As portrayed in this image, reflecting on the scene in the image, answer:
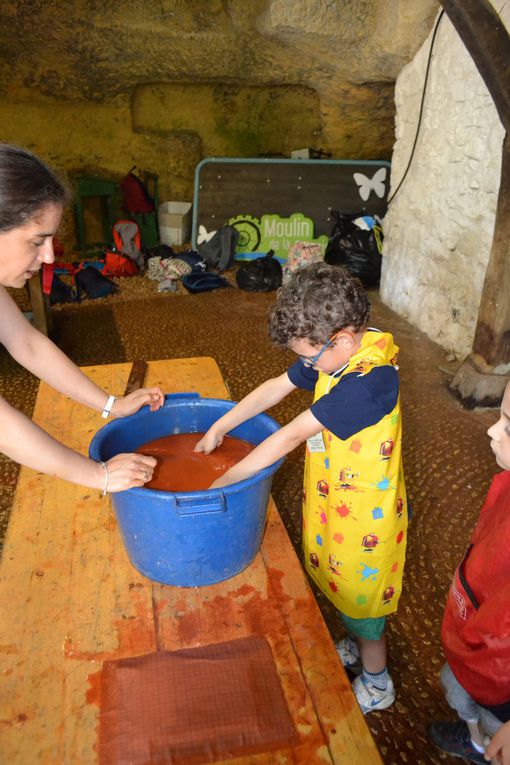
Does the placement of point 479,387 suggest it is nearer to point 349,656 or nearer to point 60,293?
Answer: point 349,656

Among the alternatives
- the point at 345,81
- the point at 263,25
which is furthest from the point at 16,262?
the point at 345,81

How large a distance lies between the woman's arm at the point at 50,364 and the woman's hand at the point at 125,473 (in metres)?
0.43

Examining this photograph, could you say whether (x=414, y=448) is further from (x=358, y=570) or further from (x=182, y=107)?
(x=182, y=107)

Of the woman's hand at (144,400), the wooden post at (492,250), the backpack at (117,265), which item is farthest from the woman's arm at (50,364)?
the backpack at (117,265)

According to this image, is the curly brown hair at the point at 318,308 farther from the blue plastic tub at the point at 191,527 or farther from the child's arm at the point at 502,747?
the child's arm at the point at 502,747

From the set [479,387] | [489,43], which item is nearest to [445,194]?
[489,43]

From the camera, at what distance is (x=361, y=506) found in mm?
1522

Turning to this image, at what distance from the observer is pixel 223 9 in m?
5.25

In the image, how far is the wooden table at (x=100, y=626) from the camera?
110 centimetres

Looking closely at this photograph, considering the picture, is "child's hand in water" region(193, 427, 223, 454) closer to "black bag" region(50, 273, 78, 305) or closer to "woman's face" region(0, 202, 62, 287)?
"woman's face" region(0, 202, 62, 287)

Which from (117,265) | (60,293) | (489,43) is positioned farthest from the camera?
(117,265)

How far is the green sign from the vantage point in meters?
5.96

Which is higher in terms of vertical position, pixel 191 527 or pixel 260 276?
pixel 191 527

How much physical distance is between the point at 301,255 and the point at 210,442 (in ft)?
13.1
